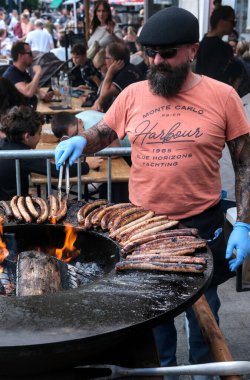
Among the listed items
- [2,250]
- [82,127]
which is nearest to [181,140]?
[2,250]

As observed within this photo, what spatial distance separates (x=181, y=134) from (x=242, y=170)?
0.48 m

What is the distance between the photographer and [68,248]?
129 inches

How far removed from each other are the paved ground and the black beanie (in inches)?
102

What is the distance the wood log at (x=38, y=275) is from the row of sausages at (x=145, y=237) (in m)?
0.36

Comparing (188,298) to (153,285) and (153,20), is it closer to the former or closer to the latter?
(153,285)

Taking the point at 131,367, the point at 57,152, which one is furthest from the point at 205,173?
the point at 131,367

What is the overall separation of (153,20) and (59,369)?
2056 millimetres

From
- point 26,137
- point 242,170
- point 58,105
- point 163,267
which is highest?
point 242,170

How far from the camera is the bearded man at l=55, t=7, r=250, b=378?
319 centimetres

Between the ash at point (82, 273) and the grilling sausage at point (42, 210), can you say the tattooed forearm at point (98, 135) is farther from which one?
the ash at point (82, 273)

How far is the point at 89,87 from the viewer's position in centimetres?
1189

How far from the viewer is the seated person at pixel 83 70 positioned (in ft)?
37.6

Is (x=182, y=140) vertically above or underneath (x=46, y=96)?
above

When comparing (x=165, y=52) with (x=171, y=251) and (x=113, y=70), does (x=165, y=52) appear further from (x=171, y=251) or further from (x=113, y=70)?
(x=113, y=70)
